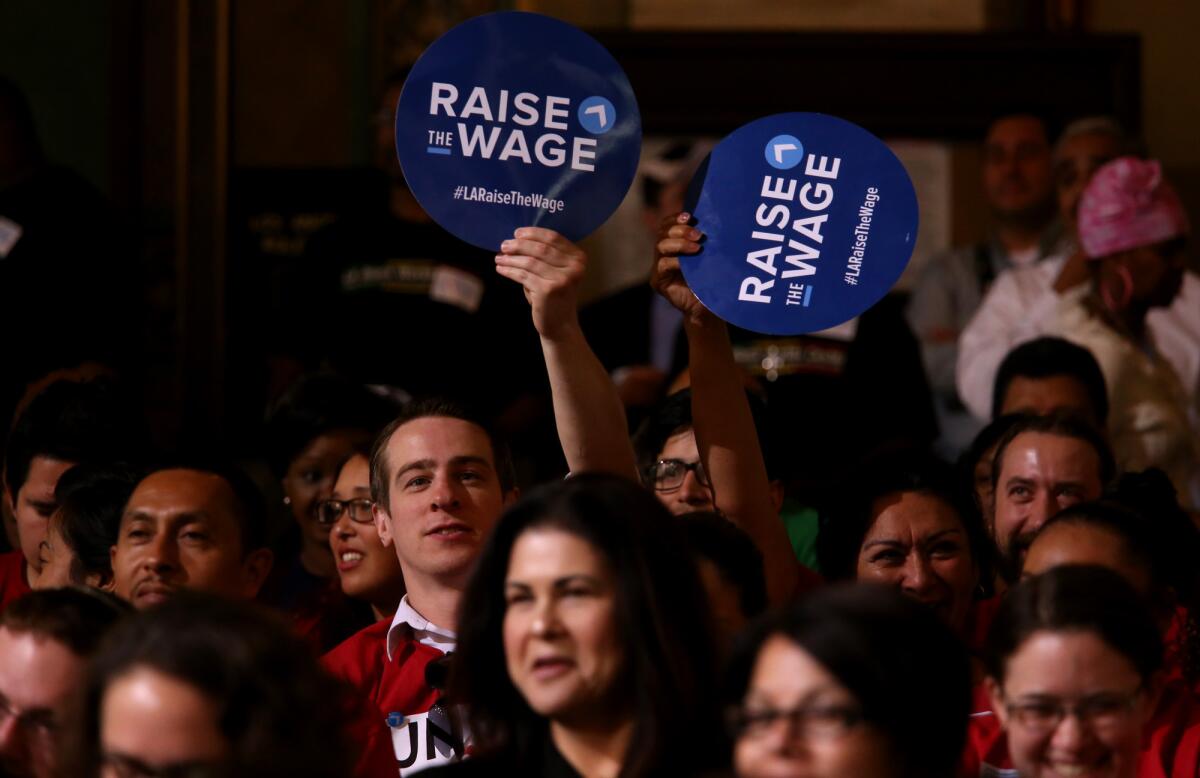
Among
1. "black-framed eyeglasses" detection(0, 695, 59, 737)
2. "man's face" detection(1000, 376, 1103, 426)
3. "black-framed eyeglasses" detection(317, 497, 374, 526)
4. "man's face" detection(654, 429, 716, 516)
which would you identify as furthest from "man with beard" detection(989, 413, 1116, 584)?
"black-framed eyeglasses" detection(0, 695, 59, 737)

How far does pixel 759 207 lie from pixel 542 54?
18.5 inches

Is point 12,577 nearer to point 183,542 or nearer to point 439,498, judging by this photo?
point 183,542

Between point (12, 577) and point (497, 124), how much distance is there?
1.81 m

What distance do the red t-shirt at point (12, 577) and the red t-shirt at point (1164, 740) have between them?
227cm

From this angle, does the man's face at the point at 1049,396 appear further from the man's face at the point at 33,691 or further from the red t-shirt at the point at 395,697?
the man's face at the point at 33,691

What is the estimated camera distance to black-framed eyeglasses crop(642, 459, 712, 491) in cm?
407

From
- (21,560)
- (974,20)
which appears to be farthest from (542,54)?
(974,20)

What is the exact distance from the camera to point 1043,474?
4215 mm

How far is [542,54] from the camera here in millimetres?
3525

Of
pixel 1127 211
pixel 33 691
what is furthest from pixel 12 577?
pixel 1127 211

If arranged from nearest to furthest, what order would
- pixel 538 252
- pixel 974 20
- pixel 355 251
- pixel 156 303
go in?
1. pixel 538 252
2. pixel 355 251
3. pixel 156 303
4. pixel 974 20

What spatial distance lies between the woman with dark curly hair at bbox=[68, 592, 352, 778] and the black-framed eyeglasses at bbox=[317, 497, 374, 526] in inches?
70.0

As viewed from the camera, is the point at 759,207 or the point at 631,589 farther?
the point at 759,207

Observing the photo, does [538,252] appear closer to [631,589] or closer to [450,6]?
[631,589]
